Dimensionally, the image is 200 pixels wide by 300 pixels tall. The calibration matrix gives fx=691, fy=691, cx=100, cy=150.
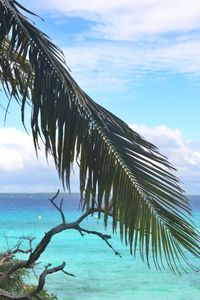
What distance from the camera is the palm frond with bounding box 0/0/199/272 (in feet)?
10.2

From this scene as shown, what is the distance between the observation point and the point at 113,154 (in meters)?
3.27

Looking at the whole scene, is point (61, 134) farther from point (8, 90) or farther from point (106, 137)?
point (8, 90)

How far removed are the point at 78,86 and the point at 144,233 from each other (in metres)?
0.84

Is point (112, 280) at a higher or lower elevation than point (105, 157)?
lower

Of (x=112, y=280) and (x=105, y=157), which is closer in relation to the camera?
(x=105, y=157)

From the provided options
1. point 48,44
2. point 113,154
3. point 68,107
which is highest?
point 48,44

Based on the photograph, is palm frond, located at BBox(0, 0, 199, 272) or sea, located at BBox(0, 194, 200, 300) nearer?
palm frond, located at BBox(0, 0, 199, 272)

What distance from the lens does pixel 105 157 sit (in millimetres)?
3287

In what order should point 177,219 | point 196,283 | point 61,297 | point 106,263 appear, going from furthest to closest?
point 106,263
point 196,283
point 61,297
point 177,219

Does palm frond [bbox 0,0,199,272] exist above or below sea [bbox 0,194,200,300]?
above

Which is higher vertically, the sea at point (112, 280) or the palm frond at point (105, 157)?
the palm frond at point (105, 157)

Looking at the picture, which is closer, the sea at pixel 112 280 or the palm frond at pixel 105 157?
the palm frond at pixel 105 157

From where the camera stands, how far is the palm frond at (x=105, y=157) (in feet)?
10.2

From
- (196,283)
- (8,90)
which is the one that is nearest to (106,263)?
(196,283)
